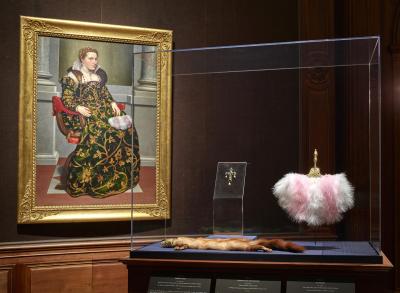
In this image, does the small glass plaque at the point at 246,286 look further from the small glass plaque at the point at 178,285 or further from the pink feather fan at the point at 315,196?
the pink feather fan at the point at 315,196

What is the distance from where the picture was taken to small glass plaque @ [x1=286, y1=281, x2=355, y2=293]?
4.01 m

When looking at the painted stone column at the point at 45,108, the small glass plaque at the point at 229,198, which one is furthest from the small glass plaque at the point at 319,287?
the painted stone column at the point at 45,108

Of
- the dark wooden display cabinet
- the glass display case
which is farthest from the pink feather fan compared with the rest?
the dark wooden display cabinet

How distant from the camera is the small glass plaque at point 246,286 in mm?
4121

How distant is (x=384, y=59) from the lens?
6852mm

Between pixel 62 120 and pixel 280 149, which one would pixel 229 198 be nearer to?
pixel 280 149

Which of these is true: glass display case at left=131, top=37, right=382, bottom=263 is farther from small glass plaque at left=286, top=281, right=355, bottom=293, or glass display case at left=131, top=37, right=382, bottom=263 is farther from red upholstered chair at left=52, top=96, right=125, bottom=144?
red upholstered chair at left=52, top=96, right=125, bottom=144

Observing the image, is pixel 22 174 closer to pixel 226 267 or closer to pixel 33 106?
pixel 33 106

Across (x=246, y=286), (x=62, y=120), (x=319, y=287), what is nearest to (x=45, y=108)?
(x=62, y=120)

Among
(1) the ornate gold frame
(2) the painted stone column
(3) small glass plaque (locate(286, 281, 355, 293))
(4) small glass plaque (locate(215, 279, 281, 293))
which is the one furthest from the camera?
(2) the painted stone column

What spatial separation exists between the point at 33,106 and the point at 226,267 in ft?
9.35

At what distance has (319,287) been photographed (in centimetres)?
405

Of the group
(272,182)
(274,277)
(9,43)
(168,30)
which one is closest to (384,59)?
(168,30)

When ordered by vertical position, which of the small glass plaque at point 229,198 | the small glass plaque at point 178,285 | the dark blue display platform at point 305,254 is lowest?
the small glass plaque at point 178,285
